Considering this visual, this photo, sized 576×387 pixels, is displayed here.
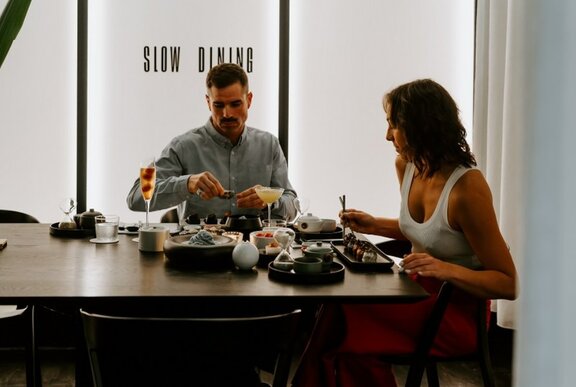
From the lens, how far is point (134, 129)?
3.72 m

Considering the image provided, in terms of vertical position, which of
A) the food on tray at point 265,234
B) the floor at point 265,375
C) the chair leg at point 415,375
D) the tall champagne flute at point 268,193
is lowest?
the floor at point 265,375

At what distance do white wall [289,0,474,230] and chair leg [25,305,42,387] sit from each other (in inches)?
75.6

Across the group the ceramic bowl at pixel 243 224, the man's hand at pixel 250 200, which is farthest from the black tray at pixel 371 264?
the man's hand at pixel 250 200

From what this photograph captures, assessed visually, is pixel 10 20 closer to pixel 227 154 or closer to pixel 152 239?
pixel 152 239

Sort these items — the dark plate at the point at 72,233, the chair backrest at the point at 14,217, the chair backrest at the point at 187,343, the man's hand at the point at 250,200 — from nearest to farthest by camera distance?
the chair backrest at the point at 187,343 → the dark plate at the point at 72,233 → the man's hand at the point at 250,200 → the chair backrest at the point at 14,217

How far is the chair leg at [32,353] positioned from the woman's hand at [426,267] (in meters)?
1.42

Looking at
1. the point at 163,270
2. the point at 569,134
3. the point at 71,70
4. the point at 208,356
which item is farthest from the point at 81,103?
the point at 569,134

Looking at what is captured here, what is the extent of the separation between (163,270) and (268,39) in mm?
2347

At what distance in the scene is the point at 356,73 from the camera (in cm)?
377

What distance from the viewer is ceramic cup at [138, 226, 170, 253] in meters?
1.98

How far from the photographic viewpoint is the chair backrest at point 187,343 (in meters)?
1.14

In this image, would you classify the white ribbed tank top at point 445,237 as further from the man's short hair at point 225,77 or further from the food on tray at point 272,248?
the man's short hair at point 225,77

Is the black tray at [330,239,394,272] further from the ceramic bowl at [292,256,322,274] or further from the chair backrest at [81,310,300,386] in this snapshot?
the chair backrest at [81,310,300,386]

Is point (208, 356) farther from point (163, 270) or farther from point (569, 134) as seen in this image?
point (569, 134)
